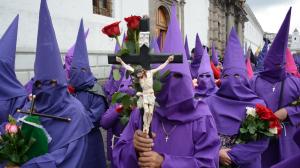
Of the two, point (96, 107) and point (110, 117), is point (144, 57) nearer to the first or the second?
point (110, 117)

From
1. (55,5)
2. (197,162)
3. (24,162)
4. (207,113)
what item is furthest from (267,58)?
(55,5)

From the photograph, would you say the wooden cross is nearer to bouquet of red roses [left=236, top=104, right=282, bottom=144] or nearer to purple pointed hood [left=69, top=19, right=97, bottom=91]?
bouquet of red roses [left=236, top=104, right=282, bottom=144]

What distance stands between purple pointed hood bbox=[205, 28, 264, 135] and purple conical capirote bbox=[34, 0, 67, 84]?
1539 millimetres

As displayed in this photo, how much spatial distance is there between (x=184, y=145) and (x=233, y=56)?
1.62 m

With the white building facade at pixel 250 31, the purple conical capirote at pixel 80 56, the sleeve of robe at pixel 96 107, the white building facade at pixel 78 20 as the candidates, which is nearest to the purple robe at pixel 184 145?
the sleeve of robe at pixel 96 107

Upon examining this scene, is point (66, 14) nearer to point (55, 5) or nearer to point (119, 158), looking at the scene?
point (55, 5)

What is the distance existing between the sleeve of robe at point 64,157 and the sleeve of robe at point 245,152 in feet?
4.43

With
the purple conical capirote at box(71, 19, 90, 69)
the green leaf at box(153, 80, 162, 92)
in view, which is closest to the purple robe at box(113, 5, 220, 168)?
the green leaf at box(153, 80, 162, 92)

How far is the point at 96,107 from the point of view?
14.7 feet

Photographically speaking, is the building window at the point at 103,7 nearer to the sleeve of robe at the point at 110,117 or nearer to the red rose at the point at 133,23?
the sleeve of robe at the point at 110,117

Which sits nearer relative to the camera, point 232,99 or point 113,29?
point 113,29

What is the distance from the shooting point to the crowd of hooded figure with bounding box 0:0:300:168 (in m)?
2.54

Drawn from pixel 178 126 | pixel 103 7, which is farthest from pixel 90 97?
pixel 103 7

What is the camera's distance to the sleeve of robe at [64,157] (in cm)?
297
